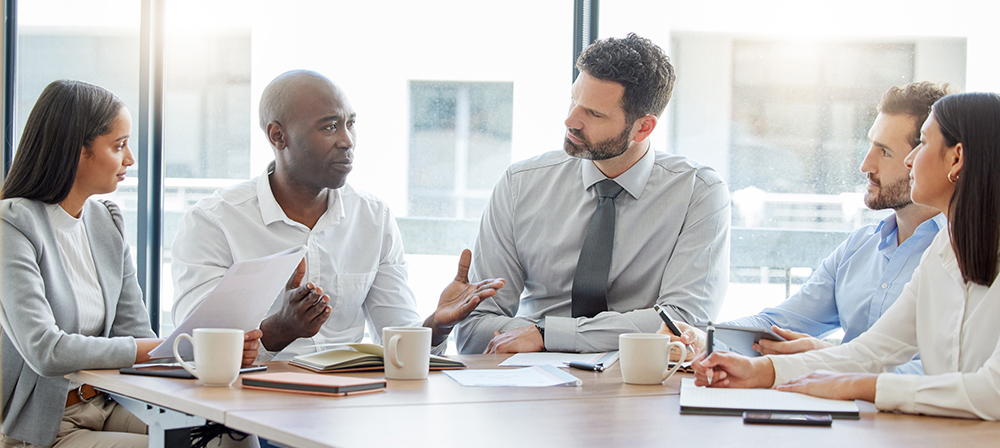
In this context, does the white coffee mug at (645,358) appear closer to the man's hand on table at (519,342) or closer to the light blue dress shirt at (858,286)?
the man's hand on table at (519,342)

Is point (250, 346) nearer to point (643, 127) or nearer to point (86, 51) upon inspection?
point (643, 127)

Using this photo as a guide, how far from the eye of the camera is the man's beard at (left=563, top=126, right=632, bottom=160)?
2.45m

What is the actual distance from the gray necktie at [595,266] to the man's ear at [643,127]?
10.1 inches

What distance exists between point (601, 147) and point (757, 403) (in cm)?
131

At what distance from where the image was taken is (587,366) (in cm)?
168

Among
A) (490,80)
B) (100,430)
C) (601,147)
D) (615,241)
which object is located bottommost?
(100,430)

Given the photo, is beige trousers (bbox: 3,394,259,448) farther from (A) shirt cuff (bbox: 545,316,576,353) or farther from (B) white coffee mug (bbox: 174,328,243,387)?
(A) shirt cuff (bbox: 545,316,576,353)

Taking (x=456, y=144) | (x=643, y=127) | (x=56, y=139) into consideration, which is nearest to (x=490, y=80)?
(x=456, y=144)

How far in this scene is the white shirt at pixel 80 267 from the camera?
1.84 metres

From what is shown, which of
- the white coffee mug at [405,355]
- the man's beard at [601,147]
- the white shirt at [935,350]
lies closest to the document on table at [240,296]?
the white coffee mug at [405,355]

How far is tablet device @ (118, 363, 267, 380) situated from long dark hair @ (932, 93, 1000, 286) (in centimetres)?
138

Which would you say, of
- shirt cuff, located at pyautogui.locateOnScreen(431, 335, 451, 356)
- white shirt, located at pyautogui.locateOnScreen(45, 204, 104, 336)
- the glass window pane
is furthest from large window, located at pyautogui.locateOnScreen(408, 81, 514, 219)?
white shirt, located at pyautogui.locateOnScreen(45, 204, 104, 336)

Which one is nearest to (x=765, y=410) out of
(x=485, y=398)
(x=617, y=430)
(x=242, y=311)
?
(x=617, y=430)

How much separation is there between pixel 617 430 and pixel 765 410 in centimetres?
27
